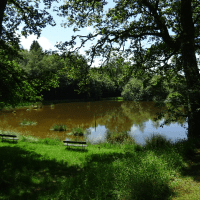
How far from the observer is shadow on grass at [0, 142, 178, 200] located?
11.3ft

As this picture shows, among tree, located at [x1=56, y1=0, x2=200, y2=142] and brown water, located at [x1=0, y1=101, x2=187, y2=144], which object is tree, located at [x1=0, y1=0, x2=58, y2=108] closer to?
tree, located at [x1=56, y1=0, x2=200, y2=142]

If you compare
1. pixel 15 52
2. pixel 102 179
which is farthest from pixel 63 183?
pixel 15 52

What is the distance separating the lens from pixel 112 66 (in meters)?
10.8

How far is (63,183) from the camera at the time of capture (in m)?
4.57

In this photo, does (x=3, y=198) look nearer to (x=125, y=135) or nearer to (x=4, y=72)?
(x=4, y=72)

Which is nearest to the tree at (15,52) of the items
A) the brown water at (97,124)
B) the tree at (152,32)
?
the tree at (152,32)

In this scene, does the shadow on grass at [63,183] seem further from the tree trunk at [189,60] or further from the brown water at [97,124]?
the brown water at [97,124]

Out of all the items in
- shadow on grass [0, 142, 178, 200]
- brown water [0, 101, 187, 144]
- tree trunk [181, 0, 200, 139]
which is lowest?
brown water [0, 101, 187, 144]

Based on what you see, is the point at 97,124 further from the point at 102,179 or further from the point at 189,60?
the point at 102,179

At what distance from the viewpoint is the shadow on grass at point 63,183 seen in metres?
3.43

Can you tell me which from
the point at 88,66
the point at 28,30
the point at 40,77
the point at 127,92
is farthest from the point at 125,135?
the point at 127,92

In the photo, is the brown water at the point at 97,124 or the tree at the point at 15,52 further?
the brown water at the point at 97,124

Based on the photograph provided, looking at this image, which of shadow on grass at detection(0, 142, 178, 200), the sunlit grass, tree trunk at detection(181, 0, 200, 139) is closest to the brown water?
tree trunk at detection(181, 0, 200, 139)

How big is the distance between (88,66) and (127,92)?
1732 inches
